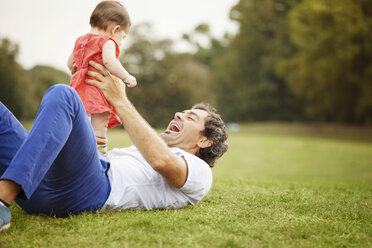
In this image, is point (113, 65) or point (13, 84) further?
point (13, 84)

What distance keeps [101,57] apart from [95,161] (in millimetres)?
1176

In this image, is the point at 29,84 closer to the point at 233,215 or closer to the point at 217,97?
the point at 233,215

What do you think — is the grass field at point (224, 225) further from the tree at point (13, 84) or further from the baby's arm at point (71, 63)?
the tree at point (13, 84)

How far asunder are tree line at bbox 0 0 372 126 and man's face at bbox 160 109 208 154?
2639 cm

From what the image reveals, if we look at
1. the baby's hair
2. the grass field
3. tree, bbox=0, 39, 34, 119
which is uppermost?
the baby's hair

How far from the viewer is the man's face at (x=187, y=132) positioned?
3242 millimetres

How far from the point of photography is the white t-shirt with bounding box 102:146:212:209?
281 centimetres

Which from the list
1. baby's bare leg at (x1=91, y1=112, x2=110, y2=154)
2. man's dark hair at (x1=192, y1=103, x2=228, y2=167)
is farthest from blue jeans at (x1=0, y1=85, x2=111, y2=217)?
man's dark hair at (x1=192, y1=103, x2=228, y2=167)

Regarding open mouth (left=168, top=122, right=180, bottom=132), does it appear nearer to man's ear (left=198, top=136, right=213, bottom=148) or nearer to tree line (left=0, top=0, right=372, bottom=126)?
man's ear (left=198, top=136, right=213, bottom=148)

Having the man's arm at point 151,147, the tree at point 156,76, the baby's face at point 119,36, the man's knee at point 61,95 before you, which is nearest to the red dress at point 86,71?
the baby's face at point 119,36

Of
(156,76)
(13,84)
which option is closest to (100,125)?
(13,84)

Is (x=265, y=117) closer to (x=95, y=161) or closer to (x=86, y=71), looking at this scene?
(x=86, y=71)

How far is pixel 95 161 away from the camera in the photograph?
2.57 metres

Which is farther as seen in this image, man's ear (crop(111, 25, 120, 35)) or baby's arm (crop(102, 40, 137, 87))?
man's ear (crop(111, 25, 120, 35))
